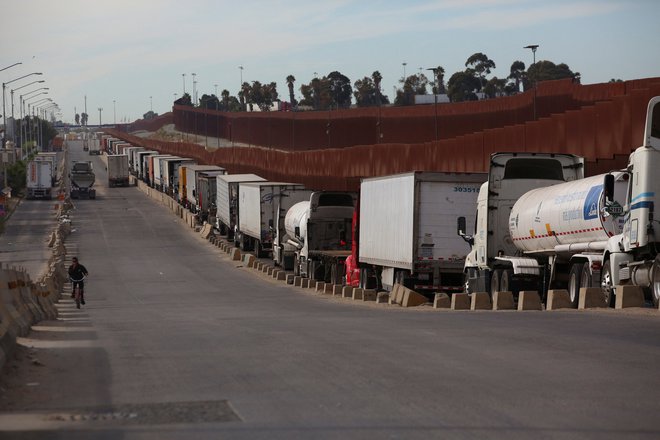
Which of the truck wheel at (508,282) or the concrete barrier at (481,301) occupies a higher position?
the truck wheel at (508,282)

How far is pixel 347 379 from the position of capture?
12.1 metres

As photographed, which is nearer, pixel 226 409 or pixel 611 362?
pixel 226 409

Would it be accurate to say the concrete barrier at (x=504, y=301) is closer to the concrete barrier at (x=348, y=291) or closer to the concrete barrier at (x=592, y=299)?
the concrete barrier at (x=592, y=299)

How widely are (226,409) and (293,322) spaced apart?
1057cm

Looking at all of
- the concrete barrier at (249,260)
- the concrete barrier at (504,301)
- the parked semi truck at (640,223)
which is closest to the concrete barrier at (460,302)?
the concrete barrier at (504,301)

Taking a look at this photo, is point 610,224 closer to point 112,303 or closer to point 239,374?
point 239,374

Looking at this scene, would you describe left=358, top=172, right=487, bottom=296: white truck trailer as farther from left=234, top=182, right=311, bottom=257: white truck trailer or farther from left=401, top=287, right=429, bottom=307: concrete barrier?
left=234, top=182, right=311, bottom=257: white truck trailer

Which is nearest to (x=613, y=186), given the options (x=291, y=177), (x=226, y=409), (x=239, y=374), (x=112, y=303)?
(x=239, y=374)

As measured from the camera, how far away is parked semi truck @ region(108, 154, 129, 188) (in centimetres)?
13588

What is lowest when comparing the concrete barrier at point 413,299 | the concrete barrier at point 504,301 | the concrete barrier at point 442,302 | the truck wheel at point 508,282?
the concrete barrier at point 413,299

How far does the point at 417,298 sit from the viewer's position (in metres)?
31.0

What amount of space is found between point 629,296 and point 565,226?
305 cm

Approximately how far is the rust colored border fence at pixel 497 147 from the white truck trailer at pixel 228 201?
607cm

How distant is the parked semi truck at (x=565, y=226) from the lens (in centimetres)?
2250
